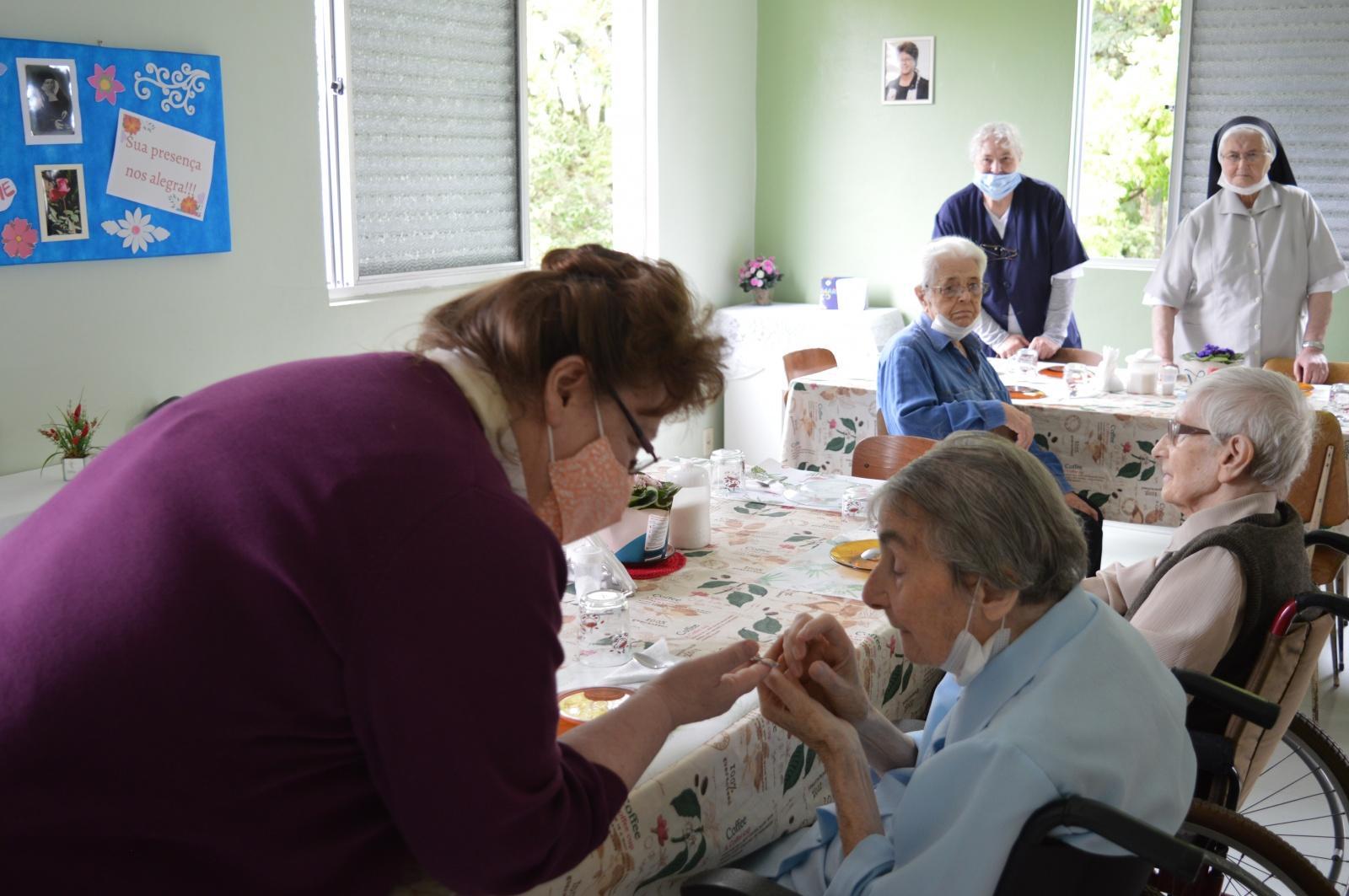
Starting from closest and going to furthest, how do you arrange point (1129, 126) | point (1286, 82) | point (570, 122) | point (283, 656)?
1. point (283, 656)
2. point (1286, 82)
3. point (1129, 126)
4. point (570, 122)

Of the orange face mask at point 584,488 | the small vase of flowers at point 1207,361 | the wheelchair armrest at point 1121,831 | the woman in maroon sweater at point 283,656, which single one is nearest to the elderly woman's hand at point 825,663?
the wheelchair armrest at point 1121,831

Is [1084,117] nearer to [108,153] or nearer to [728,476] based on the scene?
[728,476]

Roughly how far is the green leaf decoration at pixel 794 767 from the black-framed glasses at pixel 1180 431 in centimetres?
99

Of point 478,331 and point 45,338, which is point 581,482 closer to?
point 478,331

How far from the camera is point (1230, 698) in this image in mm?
1811

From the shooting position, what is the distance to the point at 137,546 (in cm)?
96

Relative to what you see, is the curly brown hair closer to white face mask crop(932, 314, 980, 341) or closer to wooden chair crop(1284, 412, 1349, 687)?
white face mask crop(932, 314, 980, 341)

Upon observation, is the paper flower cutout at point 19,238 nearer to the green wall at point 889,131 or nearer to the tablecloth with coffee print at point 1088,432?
the tablecloth with coffee print at point 1088,432

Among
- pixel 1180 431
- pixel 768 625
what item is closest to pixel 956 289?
pixel 1180 431

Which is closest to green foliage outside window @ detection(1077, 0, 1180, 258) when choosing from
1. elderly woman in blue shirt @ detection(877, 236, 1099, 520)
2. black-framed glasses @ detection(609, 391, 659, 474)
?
elderly woman in blue shirt @ detection(877, 236, 1099, 520)

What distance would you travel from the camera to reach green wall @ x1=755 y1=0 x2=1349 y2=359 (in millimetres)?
5910

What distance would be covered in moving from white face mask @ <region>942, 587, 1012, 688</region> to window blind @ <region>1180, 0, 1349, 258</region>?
4.84 metres

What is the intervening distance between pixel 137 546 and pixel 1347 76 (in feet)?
19.2

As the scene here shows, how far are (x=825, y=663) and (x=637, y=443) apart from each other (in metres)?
0.62
